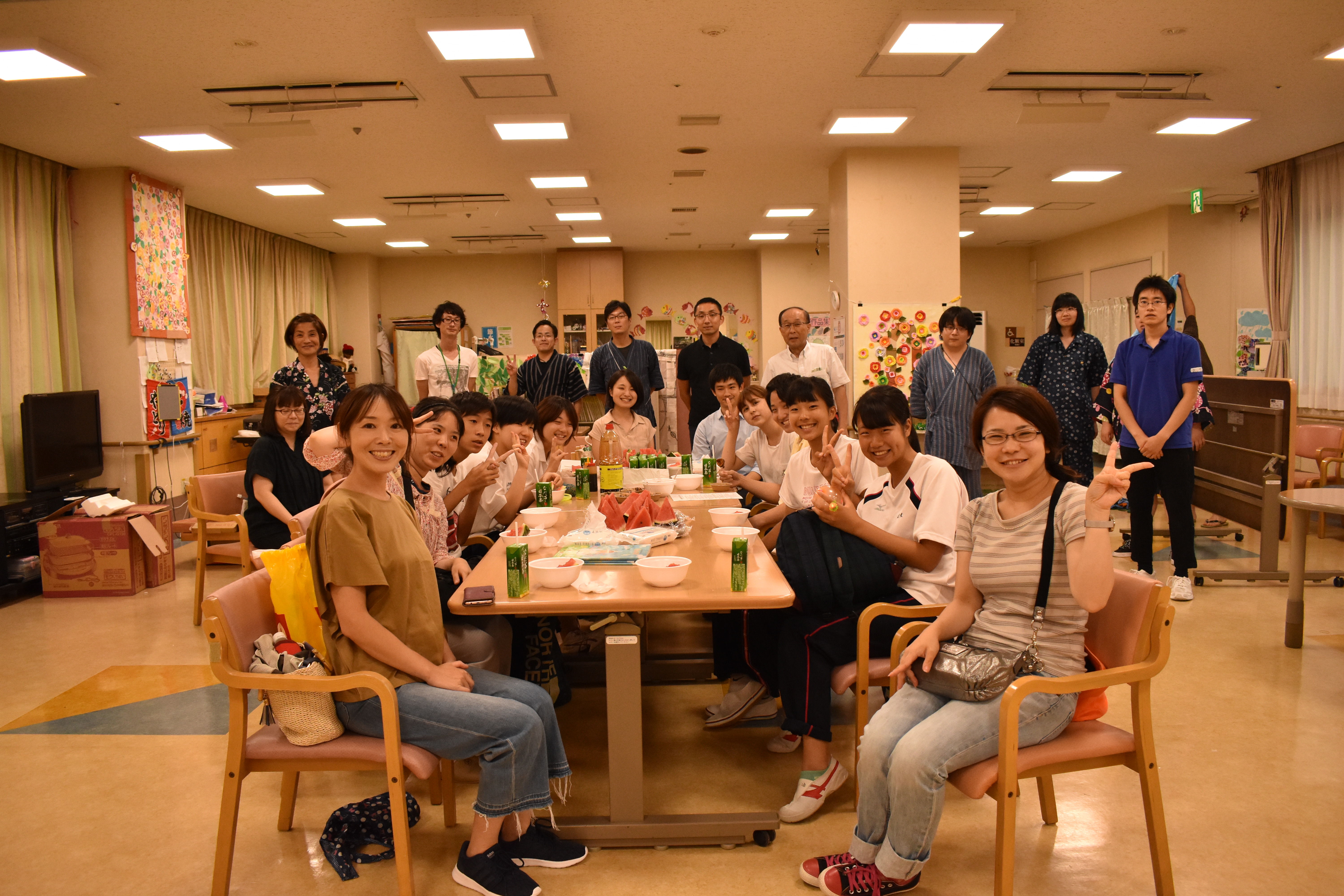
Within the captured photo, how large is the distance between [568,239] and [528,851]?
9174 mm

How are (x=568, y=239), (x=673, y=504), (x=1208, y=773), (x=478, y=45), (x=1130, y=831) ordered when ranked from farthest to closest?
(x=568, y=239), (x=478, y=45), (x=673, y=504), (x=1208, y=773), (x=1130, y=831)

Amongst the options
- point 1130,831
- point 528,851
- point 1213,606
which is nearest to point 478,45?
point 528,851

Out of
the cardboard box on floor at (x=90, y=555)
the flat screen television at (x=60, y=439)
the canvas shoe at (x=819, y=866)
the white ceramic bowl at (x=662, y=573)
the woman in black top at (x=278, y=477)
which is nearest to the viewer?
the canvas shoe at (x=819, y=866)

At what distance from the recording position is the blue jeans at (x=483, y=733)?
6.39ft

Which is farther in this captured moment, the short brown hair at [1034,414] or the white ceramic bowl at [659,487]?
the white ceramic bowl at [659,487]

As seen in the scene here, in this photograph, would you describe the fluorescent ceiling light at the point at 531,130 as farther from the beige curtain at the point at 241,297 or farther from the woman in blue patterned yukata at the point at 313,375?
the beige curtain at the point at 241,297

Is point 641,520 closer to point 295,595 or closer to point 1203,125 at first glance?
point 295,595

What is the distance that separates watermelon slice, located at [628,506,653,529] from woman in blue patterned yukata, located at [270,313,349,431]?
2695mm

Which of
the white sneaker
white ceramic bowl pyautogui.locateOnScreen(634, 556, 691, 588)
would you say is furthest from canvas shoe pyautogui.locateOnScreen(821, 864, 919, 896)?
white ceramic bowl pyautogui.locateOnScreen(634, 556, 691, 588)

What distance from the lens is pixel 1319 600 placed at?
4527 mm

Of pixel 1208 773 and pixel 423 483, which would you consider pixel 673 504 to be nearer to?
pixel 423 483

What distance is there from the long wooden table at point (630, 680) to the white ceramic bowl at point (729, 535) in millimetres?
198

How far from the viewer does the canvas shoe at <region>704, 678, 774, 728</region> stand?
120 inches

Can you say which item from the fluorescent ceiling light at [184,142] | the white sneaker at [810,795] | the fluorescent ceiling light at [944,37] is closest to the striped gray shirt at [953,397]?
the fluorescent ceiling light at [944,37]
